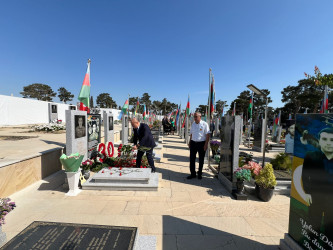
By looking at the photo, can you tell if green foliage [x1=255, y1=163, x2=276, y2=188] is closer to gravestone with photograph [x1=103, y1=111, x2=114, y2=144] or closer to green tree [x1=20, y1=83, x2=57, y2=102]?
gravestone with photograph [x1=103, y1=111, x2=114, y2=144]

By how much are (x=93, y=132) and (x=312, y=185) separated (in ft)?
20.9

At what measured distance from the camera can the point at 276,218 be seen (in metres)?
3.30

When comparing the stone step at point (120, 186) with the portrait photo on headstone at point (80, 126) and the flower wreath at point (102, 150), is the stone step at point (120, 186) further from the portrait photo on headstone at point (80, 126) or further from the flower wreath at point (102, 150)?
the flower wreath at point (102, 150)

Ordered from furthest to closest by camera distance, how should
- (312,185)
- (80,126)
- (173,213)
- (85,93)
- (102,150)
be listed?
1. (102,150)
2. (85,93)
3. (80,126)
4. (173,213)
5. (312,185)

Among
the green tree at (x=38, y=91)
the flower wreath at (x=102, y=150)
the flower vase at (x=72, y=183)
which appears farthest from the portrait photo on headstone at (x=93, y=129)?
the green tree at (x=38, y=91)

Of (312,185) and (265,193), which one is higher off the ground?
(312,185)

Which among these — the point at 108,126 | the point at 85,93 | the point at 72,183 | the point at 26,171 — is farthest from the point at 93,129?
the point at 72,183

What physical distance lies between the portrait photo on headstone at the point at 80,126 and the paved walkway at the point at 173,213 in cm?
142

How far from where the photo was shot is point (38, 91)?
67250 mm

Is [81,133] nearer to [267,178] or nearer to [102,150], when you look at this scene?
[102,150]

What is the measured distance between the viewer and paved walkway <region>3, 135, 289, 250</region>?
2682 mm

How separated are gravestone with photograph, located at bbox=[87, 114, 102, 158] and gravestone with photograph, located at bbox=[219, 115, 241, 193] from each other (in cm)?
445

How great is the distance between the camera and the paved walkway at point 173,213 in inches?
106

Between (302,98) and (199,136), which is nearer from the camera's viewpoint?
(199,136)
